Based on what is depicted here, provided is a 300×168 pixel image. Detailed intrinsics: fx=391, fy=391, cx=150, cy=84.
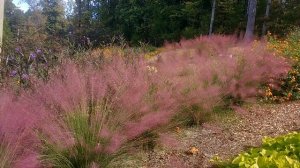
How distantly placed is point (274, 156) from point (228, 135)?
1730 millimetres

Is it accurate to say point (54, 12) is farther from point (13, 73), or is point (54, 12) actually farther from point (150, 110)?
point (150, 110)

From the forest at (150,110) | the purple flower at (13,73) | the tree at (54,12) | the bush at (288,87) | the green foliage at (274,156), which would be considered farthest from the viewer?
the tree at (54,12)

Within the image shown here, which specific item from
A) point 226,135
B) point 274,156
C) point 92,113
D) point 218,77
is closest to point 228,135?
point 226,135

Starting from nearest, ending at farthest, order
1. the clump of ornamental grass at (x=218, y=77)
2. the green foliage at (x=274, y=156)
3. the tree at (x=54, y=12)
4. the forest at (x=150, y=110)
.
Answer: the green foliage at (x=274, y=156), the forest at (x=150, y=110), the clump of ornamental grass at (x=218, y=77), the tree at (x=54, y=12)

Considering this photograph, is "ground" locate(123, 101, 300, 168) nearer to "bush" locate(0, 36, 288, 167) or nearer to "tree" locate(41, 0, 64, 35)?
"bush" locate(0, 36, 288, 167)

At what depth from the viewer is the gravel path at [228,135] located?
148 inches

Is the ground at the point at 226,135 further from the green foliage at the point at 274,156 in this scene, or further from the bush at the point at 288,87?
the green foliage at the point at 274,156

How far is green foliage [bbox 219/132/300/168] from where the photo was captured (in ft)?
8.81

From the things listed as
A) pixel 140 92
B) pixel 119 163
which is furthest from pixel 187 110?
pixel 119 163

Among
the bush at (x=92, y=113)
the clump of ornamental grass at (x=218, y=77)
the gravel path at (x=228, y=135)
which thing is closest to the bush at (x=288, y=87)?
the clump of ornamental grass at (x=218, y=77)

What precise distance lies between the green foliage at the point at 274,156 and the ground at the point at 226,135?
1.48 feet

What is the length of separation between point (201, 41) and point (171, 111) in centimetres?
604

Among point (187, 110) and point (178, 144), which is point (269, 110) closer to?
point (187, 110)

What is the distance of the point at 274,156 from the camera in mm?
2877
